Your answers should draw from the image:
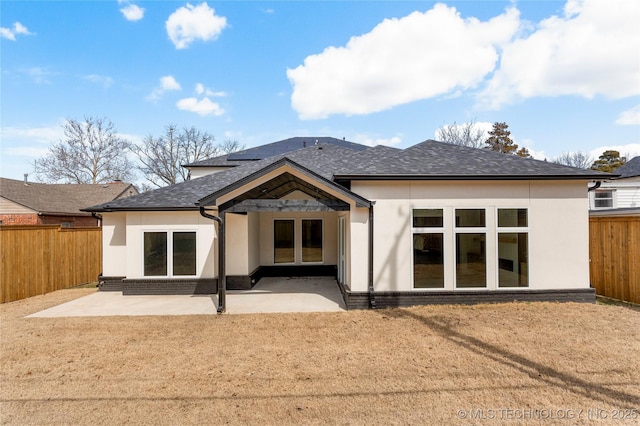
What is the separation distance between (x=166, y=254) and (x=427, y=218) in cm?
834

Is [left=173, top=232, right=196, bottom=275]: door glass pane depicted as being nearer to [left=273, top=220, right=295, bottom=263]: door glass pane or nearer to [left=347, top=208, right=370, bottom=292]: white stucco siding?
[left=273, top=220, right=295, bottom=263]: door glass pane

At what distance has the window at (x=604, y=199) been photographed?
16.3 metres

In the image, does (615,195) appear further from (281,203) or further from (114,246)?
(114,246)

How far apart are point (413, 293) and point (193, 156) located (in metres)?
36.2

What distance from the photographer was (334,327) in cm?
634

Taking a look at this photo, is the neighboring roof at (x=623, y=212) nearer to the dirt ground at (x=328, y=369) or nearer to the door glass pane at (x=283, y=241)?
the dirt ground at (x=328, y=369)

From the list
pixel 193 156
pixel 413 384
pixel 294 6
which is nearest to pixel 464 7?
pixel 294 6

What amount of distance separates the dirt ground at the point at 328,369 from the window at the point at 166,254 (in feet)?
8.79

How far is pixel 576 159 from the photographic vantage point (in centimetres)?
4844

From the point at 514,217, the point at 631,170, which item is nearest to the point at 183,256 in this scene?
the point at 514,217

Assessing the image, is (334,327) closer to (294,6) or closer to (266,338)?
(266,338)

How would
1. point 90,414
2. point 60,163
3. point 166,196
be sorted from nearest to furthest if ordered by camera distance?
point 90,414
point 166,196
point 60,163

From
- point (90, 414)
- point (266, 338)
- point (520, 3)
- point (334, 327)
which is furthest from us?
point (520, 3)

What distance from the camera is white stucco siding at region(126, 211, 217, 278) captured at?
9633mm
